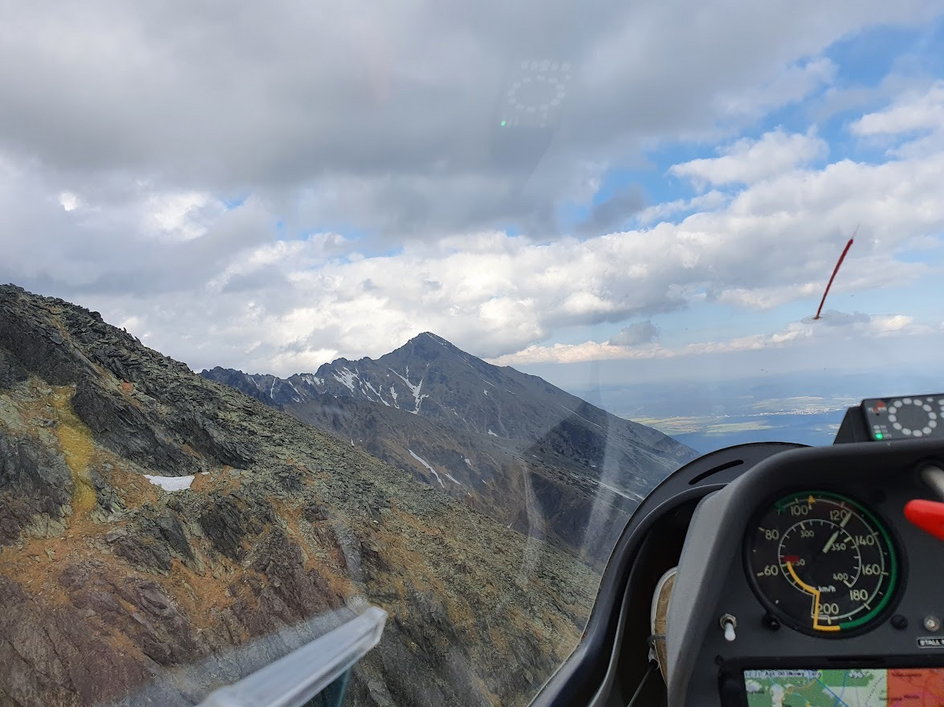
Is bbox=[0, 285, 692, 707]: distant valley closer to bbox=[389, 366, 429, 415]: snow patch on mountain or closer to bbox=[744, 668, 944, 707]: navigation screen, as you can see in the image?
bbox=[744, 668, 944, 707]: navigation screen

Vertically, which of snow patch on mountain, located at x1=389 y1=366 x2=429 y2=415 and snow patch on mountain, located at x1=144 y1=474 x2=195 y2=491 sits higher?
snow patch on mountain, located at x1=389 y1=366 x2=429 y2=415

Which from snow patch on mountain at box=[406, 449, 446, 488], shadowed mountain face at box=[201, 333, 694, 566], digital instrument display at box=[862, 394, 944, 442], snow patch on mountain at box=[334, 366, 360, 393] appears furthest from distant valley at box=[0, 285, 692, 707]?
snow patch on mountain at box=[334, 366, 360, 393]

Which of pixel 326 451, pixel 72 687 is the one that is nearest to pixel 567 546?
pixel 72 687

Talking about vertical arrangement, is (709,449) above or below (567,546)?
above

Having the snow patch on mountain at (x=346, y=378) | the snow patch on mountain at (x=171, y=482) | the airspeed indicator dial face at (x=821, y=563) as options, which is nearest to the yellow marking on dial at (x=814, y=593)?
the airspeed indicator dial face at (x=821, y=563)

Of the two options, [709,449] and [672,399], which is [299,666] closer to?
[709,449]

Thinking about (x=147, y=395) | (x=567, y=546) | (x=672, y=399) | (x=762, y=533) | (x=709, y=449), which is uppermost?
(x=147, y=395)

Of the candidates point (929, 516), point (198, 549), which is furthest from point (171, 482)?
point (929, 516)

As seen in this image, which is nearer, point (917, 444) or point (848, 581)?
point (917, 444)
